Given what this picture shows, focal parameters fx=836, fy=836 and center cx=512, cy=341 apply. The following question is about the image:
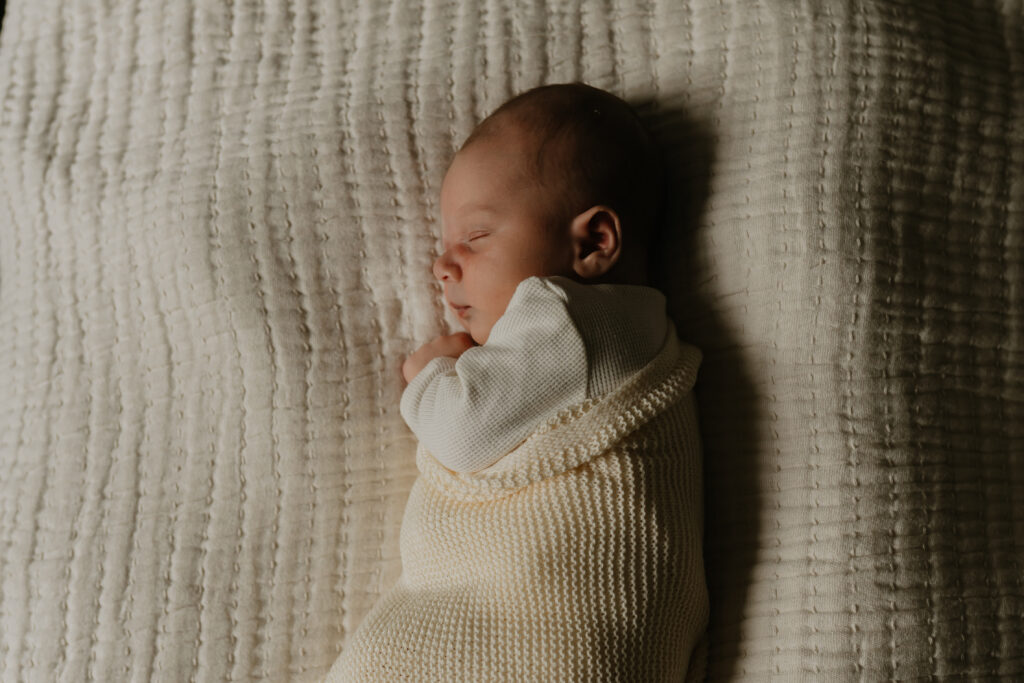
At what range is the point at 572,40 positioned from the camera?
113cm

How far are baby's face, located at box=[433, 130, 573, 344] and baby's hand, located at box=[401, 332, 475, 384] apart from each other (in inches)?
2.5

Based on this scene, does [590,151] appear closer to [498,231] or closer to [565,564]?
[498,231]

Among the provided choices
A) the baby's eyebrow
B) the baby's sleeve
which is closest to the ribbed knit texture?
the baby's sleeve

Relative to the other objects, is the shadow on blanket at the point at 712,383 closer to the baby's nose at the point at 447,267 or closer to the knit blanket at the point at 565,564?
the knit blanket at the point at 565,564

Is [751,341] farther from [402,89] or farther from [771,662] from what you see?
[402,89]

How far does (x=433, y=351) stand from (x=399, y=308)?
95 millimetres

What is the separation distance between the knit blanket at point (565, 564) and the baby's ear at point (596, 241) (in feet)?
0.44

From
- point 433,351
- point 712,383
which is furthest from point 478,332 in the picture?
point 712,383

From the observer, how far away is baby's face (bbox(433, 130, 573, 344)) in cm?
97

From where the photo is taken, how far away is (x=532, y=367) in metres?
0.89

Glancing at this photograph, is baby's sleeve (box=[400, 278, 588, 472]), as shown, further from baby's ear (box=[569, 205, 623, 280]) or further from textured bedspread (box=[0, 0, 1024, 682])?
textured bedspread (box=[0, 0, 1024, 682])

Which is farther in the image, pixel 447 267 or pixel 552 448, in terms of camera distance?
pixel 447 267

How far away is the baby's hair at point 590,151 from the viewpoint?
0.97m

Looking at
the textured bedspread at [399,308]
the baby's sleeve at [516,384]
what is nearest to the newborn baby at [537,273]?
the baby's sleeve at [516,384]
